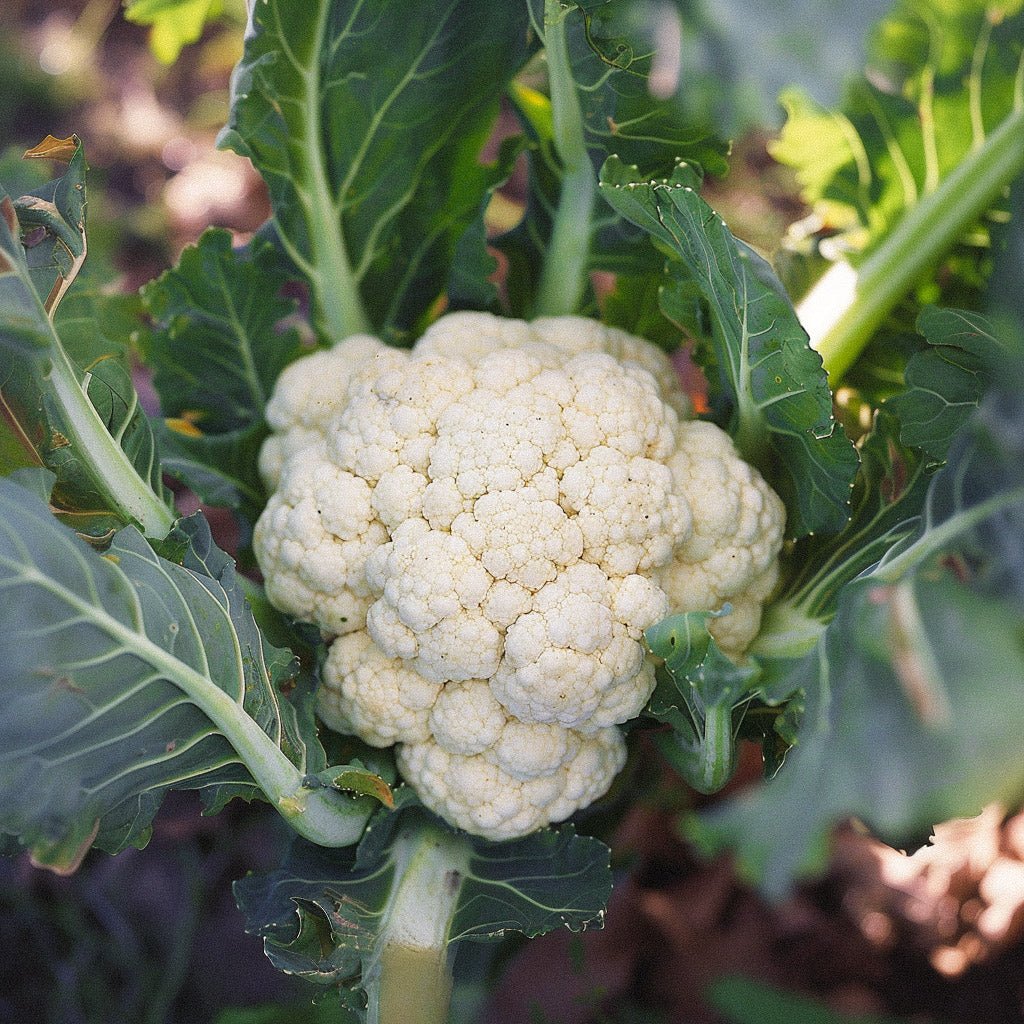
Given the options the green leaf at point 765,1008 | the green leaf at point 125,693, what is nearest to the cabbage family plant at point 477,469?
the green leaf at point 125,693

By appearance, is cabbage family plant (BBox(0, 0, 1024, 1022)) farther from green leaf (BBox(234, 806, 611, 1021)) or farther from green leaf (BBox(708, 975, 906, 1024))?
green leaf (BBox(708, 975, 906, 1024))

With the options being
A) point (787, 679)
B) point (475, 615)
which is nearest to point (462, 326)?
point (475, 615)

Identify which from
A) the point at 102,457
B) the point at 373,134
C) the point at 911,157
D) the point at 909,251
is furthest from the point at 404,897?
the point at 911,157

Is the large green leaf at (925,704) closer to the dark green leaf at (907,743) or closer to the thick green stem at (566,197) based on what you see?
the dark green leaf at (907,743)

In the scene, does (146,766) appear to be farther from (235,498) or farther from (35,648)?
(235,498)

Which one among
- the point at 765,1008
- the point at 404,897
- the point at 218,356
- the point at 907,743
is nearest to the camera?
the point at 907,743

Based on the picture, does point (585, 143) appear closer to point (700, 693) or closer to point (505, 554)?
point (505, 554)
